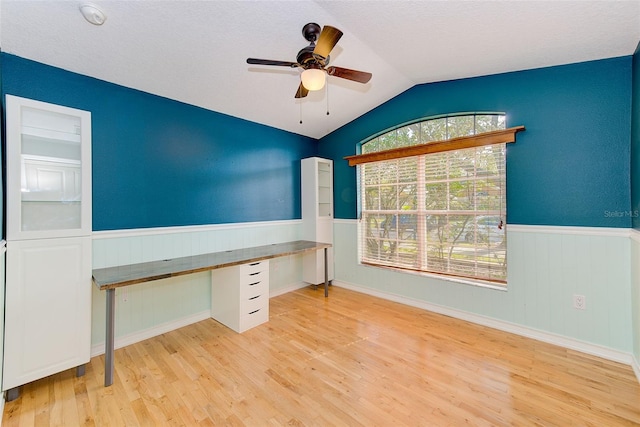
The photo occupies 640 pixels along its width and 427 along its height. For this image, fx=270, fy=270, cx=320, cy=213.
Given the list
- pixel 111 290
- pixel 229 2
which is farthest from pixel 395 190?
pixel 111 290

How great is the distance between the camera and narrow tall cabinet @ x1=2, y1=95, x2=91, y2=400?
1.79m

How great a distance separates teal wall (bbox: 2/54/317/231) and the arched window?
1.48m

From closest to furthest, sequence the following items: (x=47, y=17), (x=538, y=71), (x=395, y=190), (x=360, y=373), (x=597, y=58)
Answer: (x=47, y=17), (x=360, y=373), (x=597, y=58), (x=538, y=71), (x=395, y=190)

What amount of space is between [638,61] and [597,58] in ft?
1.02

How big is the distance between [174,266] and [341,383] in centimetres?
175

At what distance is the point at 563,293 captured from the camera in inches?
98.4

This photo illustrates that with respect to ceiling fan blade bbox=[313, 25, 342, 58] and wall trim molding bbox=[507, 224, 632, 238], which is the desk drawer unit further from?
wall trim molding bbox=[507, 224, 632, 238]

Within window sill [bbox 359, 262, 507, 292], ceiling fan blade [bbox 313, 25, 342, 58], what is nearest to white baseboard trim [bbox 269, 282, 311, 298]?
window sill [bbox 359, 262, 507, 292]

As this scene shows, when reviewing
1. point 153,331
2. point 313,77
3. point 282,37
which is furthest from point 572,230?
point 153,331

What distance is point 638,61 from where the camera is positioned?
2029 mm

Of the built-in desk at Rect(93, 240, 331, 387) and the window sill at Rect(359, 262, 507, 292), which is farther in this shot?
the window sill at Rect(359, 262, 507, 292)

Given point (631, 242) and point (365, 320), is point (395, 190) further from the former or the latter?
point (631, 242)

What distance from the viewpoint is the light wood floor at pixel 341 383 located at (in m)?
1.69

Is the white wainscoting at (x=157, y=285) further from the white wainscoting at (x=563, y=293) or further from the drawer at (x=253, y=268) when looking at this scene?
the white wainscoting at (x=563, y=293)
